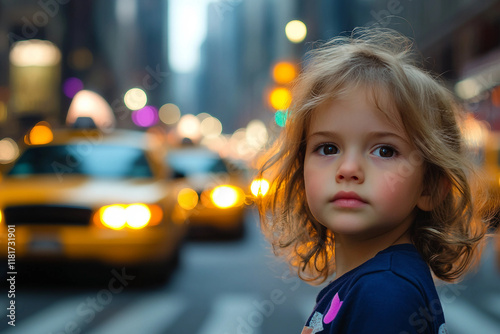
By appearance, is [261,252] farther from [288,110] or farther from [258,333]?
[288,110]

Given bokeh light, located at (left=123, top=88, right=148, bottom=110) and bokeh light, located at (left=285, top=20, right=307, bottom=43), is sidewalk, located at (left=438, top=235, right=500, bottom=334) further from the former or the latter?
bokeh light, located at (left=123, top=88, right=148, bottom=110)

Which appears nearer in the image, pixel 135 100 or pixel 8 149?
pixel 8 149

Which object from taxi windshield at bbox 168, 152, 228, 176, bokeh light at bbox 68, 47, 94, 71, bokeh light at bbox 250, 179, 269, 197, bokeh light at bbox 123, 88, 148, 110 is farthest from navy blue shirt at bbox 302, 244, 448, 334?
bokeh light at bbox 123, 88, 148, 110

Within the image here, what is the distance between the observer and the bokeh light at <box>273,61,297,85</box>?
1208 centimetres

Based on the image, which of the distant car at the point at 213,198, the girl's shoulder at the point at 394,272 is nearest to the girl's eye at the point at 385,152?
the girl's shoulder at the point at 394,272

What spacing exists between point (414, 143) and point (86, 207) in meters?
5.20

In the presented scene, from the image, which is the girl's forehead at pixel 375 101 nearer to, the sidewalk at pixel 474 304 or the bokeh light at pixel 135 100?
the sidewalk at pixel 474 304

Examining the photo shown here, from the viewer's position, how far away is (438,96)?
161 cm

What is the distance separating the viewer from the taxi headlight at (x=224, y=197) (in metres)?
11.2

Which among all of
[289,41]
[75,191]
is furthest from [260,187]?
[289,41]

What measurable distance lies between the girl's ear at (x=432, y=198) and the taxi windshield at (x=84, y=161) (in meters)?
5.74

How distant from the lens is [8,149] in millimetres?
22594

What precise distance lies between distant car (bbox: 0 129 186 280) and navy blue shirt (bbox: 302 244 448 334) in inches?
204

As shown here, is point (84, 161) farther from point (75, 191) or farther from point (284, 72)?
point (284, 72)
